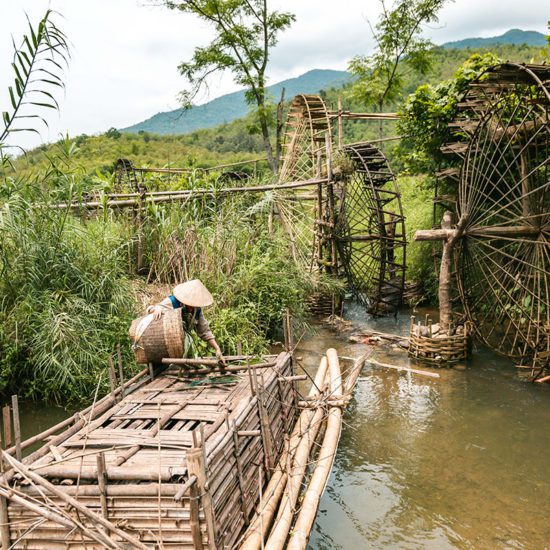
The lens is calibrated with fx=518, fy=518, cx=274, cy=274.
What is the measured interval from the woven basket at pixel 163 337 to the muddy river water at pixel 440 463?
2.04m

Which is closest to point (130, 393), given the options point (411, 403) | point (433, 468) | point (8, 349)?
point (8, 349)

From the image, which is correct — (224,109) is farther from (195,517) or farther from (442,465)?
(195,517)

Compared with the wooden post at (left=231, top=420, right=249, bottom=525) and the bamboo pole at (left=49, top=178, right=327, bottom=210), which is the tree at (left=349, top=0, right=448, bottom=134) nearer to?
the bamboo pole at (left=49, top=178, right=327, bottom=210)

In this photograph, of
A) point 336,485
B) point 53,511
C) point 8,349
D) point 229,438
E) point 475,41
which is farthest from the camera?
point 475,41

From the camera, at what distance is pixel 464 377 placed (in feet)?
25.0

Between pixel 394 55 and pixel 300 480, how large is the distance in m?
15.3

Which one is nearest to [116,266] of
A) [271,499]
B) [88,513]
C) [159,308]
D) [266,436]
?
[159,308]

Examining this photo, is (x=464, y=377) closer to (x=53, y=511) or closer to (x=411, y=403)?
(x=411, y=403)

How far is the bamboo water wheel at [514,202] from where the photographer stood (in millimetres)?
7000

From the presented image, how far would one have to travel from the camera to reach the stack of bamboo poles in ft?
11.9

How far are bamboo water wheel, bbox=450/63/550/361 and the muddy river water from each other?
34.9 inches

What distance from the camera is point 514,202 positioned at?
7402 millimetres

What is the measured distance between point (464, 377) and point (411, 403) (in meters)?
1.21

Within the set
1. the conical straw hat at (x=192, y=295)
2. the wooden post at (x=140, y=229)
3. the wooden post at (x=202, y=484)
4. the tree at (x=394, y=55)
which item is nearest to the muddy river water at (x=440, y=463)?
the wooden post at (x=202, y=484)
